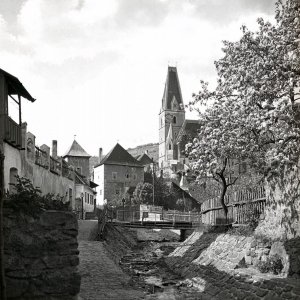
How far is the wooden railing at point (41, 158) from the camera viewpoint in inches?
998

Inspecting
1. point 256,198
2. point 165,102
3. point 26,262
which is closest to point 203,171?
point 256,198

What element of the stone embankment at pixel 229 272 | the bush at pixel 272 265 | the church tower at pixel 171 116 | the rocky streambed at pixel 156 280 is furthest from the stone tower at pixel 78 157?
the bush at pixel 272 265

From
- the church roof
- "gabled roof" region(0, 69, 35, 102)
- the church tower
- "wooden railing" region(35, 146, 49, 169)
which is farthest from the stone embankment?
the church roof

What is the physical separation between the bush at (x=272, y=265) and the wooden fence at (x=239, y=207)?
3439mm

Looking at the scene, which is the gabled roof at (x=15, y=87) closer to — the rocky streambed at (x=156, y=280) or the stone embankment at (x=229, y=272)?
the rocky streambed at (x=156, y=280)

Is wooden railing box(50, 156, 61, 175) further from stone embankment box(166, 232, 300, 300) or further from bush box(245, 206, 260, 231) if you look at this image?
bush box(245, 206, 260, 231)

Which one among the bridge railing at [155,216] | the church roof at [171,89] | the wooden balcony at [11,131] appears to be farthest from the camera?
the church roof at [171,89]

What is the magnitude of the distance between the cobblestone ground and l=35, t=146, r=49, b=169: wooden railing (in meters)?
7.74

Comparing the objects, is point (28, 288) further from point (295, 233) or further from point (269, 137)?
point (269, 137)

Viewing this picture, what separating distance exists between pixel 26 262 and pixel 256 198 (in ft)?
42.8

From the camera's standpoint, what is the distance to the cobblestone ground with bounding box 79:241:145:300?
11606 mm

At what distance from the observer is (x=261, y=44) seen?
17469 millimetres

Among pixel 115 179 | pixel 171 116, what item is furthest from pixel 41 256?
pixel 171 116

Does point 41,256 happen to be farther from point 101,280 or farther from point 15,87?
point 15,87
